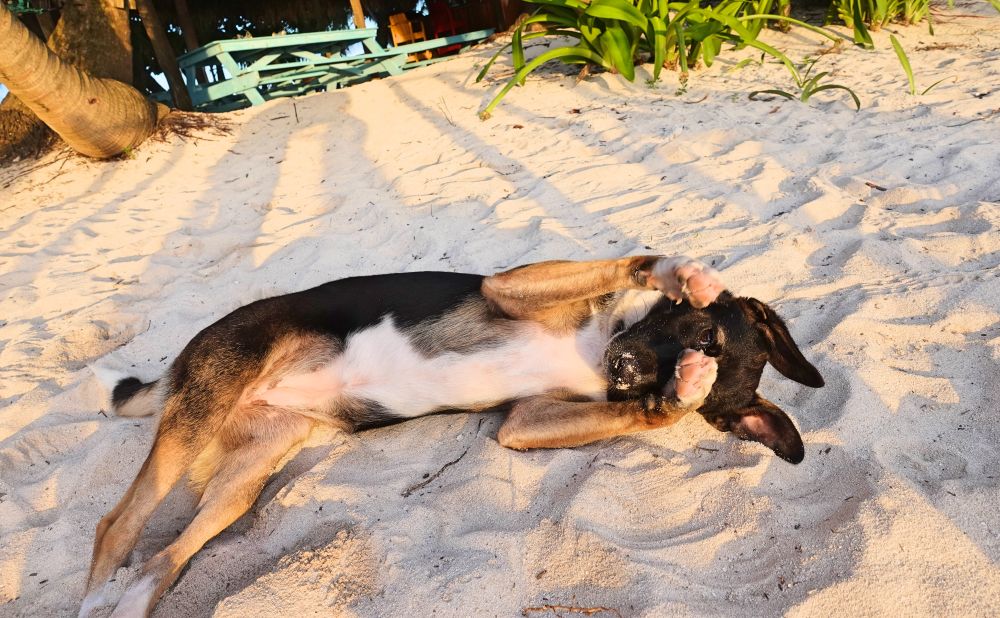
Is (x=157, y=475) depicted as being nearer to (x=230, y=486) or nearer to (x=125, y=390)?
(x=230, y=486)

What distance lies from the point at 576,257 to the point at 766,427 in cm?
191

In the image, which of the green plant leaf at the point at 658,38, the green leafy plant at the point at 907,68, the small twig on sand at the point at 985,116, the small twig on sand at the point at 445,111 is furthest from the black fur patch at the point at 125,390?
the green leafy plant at the point at 907,68

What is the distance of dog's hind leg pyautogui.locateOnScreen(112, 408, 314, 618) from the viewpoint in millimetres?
2318

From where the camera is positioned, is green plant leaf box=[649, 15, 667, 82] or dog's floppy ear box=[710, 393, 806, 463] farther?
green plant leaf box=[649, 15, 667, 82]

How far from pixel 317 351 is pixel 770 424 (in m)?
2.09

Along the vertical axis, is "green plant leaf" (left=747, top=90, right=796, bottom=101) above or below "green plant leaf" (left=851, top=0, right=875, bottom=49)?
below

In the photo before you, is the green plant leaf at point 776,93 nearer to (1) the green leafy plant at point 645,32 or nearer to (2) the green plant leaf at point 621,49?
(1) the green leafy plant at point 645,32

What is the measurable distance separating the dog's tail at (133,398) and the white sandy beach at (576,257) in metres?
0.12

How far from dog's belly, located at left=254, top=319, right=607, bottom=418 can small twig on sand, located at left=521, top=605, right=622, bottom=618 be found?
111cm

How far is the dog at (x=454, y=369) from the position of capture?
8.51 ft

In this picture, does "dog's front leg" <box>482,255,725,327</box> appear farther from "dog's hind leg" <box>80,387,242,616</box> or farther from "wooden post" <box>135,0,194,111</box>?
"wooden post" <box>135,0,194,111</box>

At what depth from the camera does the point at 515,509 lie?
2424 millimetres

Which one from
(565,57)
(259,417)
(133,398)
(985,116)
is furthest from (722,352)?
(565,57)

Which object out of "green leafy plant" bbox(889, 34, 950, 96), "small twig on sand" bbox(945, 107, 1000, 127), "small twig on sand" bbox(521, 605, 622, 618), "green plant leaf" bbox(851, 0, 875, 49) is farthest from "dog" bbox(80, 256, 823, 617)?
"green plant leaf" bbox(851, 0, 875, 49)
